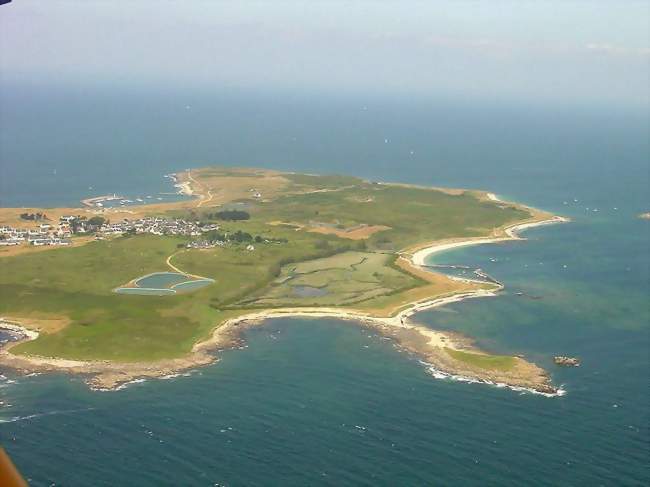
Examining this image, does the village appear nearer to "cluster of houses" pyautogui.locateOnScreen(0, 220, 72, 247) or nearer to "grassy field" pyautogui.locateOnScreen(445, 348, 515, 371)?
"cluster of houses" pyautogui.locateOnScreen(0, 220, 72, 247)

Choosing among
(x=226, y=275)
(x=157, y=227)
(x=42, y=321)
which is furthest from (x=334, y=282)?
(x=157, y=227)

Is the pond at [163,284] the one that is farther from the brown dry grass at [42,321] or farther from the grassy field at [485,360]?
the grassy field at [485,360]

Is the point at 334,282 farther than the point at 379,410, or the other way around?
the point at 334,282

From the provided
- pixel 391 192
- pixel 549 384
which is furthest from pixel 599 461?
pixel 391 192

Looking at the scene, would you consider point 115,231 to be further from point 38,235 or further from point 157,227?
point 38,235

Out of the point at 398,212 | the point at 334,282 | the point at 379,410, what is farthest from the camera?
the point at 398,212

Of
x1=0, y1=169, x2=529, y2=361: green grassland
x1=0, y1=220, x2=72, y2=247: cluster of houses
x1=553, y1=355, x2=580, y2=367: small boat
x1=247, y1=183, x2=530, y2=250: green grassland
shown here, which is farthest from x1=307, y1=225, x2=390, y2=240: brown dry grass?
x1=553, y1=355, x2=580, y2=367: small boat
